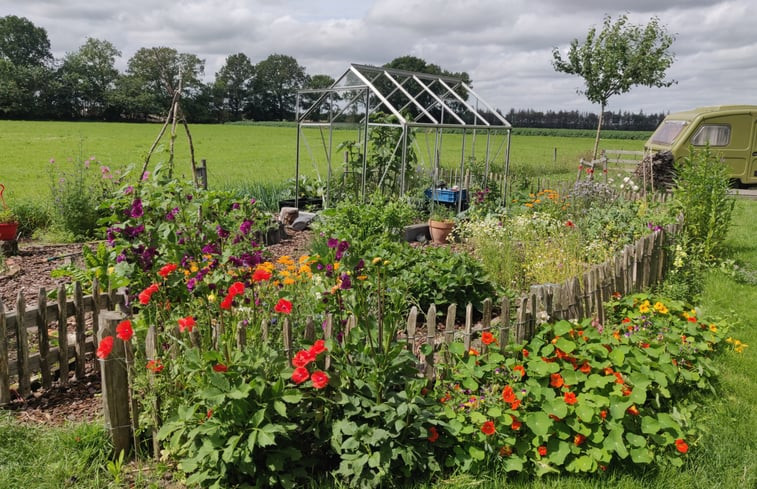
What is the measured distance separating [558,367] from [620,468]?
603 millimetres

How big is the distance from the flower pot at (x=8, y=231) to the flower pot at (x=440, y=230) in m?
5.85

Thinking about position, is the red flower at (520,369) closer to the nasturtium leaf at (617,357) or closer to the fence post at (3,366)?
the nasturtium leaf at (617,357)

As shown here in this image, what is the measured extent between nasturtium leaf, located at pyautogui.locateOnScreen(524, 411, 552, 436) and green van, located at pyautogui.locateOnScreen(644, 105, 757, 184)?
11995 millimetres

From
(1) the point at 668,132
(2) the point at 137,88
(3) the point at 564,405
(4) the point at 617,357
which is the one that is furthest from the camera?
Answer: (2) the point at 137,88

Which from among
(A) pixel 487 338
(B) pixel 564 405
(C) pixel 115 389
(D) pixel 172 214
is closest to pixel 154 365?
(C) pixel 115 389

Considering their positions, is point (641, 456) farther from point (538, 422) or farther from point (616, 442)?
point (538, 422)

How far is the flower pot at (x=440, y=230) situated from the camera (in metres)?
8.38

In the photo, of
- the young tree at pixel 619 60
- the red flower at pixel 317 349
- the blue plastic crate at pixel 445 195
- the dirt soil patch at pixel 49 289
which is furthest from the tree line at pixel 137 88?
the red flower at pixel 317 349

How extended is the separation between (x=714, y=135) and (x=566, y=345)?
514 inches

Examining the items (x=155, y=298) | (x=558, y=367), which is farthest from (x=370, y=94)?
(x=558, y=367)

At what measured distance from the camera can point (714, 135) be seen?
13250 millimetres

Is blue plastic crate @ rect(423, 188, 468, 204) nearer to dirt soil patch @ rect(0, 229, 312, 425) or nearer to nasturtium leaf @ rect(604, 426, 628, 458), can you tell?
dirt soil patch @ rect(0, 229, 312, 425)

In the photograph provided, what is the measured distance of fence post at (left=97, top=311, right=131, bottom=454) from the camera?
2.72 meters

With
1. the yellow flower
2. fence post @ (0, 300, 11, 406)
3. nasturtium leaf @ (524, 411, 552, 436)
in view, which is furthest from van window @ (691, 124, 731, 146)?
fence post @ (0, 300, 11, 406)
